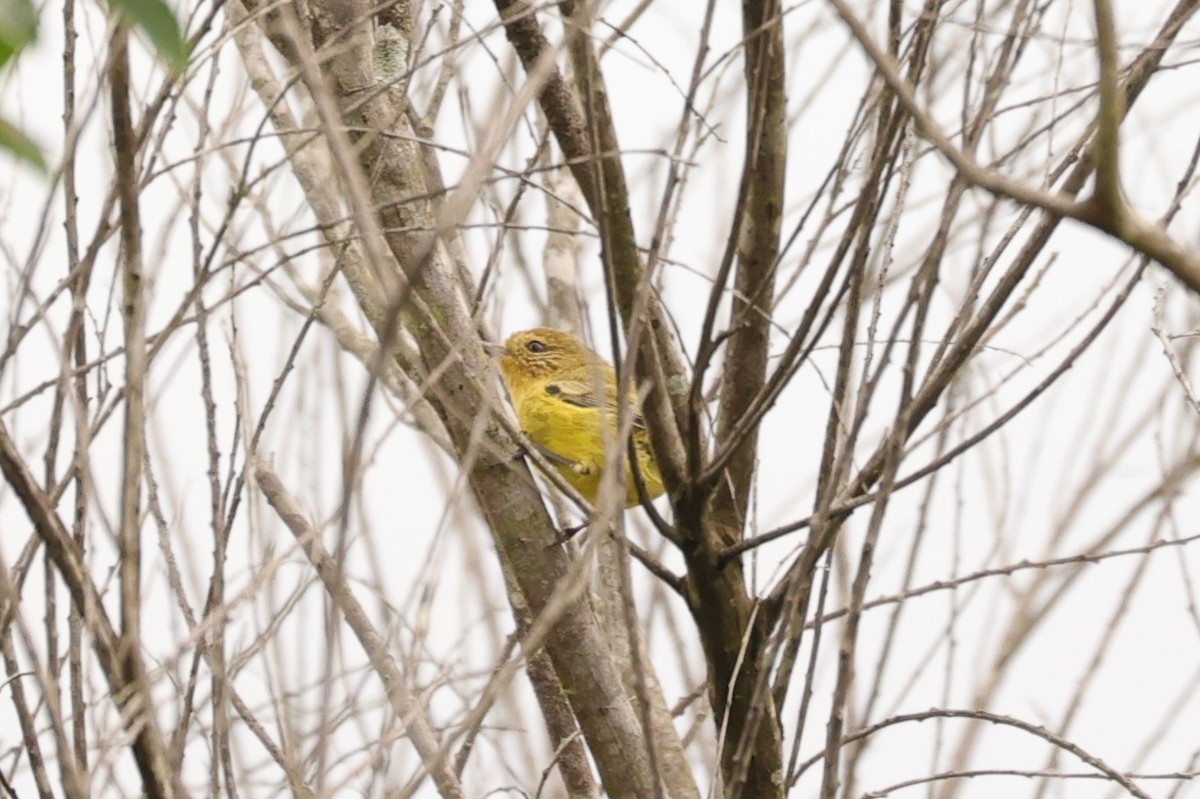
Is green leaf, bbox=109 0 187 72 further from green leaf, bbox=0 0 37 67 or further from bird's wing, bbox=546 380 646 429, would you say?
bird's wing, bbox=546 380 646 429

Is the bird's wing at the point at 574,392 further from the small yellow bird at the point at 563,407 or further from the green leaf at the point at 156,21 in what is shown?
the green leaf at the point at 156,21

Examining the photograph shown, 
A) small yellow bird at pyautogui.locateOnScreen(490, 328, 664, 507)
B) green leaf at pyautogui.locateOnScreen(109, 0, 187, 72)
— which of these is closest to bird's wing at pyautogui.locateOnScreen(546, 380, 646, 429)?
small yellow bird at pyautogui.locateOnScreen(490, 328, 664, 507)

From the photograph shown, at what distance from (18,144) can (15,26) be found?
0.24 ft

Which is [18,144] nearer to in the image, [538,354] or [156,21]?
[156,21]

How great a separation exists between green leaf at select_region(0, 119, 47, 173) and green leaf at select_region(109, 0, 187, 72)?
0.09 meters

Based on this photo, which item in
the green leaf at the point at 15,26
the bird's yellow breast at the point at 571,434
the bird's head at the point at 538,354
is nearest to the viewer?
the green leaf at the point at 15,26

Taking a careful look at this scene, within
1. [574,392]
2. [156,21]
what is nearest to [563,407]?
[574,392]

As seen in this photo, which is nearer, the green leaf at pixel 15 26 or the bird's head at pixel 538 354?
the green leaf at pixel 15 26

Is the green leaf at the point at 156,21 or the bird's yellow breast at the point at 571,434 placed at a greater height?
the bird's yellow breast at the point at 571,434

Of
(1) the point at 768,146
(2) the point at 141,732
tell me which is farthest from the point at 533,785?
(2) the point at 141,732

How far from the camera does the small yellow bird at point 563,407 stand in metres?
5.02

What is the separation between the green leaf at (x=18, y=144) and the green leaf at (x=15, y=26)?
38 mm

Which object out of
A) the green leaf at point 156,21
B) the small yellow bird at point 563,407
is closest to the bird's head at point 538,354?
the small yellow bird at point 563,407

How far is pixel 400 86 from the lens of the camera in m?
3.27
